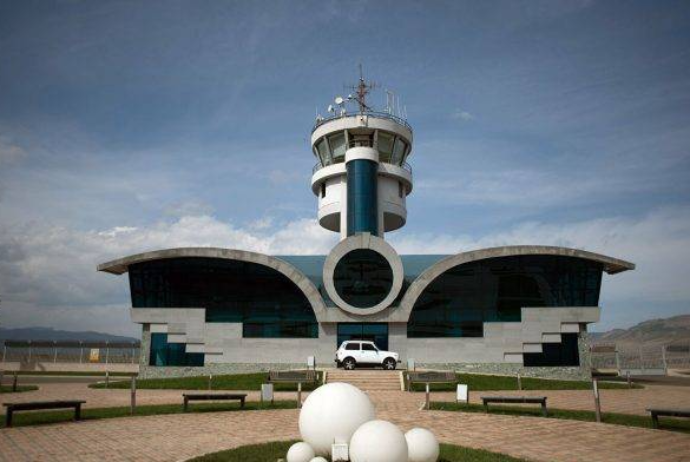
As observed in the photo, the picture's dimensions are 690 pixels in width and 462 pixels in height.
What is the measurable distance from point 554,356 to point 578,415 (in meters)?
20.3

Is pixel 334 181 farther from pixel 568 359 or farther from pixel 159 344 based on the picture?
pixel 568 359

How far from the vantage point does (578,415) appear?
660 inches

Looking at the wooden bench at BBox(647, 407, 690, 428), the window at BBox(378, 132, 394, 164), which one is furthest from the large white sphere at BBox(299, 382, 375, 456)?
the window at BBox(378, 132, 394, 164)

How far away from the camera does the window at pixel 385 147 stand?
46.4m

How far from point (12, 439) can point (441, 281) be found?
28425 millimetres

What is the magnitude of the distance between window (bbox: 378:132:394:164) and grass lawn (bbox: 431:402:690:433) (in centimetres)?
3062

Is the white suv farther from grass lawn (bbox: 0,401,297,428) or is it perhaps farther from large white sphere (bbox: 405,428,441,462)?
large white sphere (bbox: 405,428,441,462)

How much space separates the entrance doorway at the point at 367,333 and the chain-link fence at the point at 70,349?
86.6ft

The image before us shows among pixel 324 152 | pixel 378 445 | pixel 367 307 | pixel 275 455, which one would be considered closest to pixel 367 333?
pixel 367 307

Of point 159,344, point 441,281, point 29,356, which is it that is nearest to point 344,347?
point 441,281

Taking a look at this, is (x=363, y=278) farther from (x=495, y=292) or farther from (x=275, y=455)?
(x=275, y=455)

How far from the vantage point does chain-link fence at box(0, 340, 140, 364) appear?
4825 cm

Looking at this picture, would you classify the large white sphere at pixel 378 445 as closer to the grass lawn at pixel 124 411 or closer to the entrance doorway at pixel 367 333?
the grass lawn at pixel 124 411

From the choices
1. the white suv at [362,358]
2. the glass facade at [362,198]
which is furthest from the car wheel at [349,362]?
the glass facade at [362,198]
